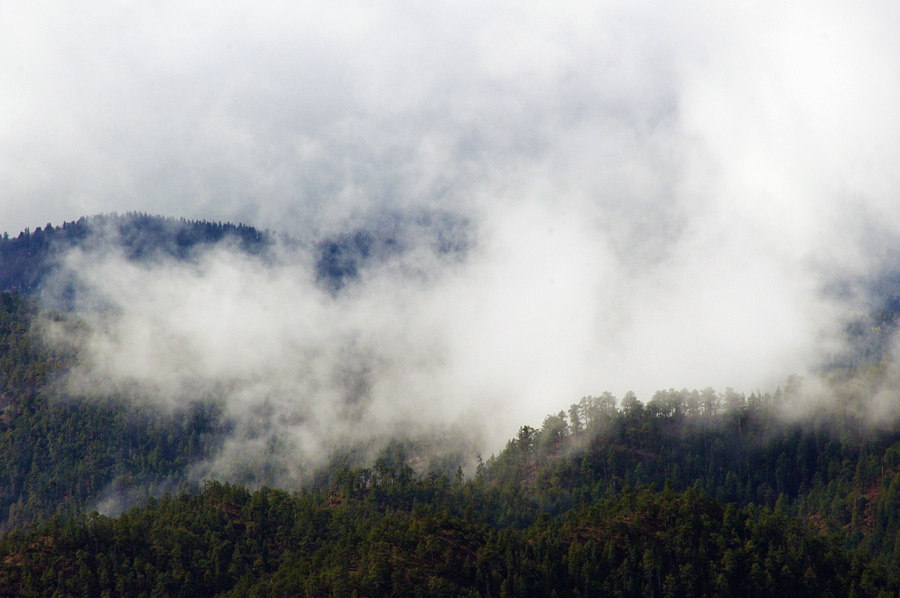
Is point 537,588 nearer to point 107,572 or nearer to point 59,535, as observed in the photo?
point 107,572

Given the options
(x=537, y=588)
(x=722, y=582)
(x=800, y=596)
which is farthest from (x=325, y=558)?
(x=800, y=596)

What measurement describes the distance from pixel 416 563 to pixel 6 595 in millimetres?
86849

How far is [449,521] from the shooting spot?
7815 inches

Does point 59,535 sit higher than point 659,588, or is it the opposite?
point 59,535

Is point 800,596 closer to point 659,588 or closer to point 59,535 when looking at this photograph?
point 659,588

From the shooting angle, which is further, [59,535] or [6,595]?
[59,535]

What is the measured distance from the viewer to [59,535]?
19975 cm

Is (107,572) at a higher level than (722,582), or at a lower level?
higher

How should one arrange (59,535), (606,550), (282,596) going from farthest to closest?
1. (59,535)
2. (606,550)
3. (282,596)

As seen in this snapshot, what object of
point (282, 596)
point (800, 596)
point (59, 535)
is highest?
point (59, 535)

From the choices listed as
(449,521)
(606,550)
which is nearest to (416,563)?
(449,521)

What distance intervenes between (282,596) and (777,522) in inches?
4391

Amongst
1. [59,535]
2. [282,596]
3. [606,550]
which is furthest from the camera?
[59,535]

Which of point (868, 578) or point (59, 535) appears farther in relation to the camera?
point (59, 535)
